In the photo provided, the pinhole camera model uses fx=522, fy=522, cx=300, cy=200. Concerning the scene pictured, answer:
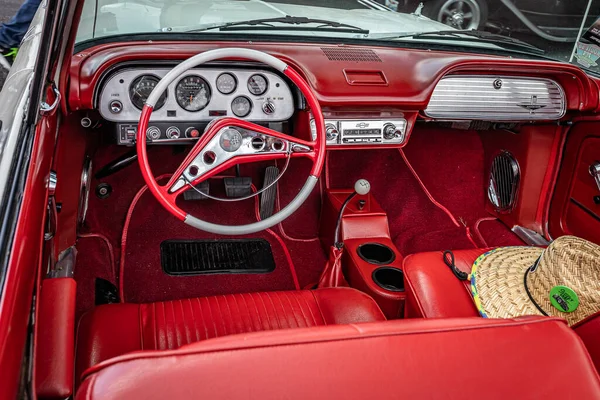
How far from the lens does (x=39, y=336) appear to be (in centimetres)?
110

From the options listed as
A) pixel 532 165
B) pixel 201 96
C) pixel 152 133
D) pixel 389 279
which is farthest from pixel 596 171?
pixel 152 133

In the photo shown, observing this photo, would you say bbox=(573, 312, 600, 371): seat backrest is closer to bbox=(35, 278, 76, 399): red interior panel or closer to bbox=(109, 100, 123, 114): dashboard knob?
bbox=(35, 278, 76, 399): red interior panel

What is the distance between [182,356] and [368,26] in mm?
1886

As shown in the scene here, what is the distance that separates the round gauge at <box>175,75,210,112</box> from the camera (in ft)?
6.66

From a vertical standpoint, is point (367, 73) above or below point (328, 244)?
above

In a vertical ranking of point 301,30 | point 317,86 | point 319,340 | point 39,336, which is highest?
point 301,30

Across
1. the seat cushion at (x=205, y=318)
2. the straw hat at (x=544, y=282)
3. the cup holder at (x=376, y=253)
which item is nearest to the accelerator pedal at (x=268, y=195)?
the cup holder at (x=376, y=253)

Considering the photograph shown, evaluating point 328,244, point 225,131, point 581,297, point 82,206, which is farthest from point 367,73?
point 82,206

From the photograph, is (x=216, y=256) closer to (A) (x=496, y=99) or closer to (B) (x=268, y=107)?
(B) (x=268, y=107)

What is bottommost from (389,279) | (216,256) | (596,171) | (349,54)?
(216,256)

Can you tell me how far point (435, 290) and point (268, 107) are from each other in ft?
3.24

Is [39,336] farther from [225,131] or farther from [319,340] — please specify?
[225,131]

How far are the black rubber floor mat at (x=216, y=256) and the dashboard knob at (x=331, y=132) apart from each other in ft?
2.51

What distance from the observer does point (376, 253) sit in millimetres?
2441
